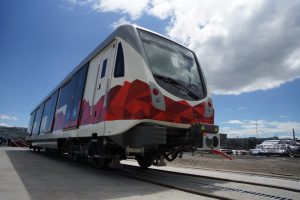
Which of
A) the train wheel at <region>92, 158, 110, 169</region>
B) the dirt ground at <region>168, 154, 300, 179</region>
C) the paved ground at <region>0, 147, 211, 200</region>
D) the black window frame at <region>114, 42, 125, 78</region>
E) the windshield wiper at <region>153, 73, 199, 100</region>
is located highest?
the black window frame at <region>114, 42, 125, 78</region>

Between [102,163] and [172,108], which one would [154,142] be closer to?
[172,108]

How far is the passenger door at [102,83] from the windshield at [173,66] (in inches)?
42.0

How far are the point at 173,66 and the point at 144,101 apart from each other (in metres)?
1.59

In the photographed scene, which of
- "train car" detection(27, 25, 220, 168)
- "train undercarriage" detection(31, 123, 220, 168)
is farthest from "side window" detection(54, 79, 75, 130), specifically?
"train undercarriage" detection(31, 123, 220, 168)

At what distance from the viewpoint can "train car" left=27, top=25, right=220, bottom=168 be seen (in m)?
6.48

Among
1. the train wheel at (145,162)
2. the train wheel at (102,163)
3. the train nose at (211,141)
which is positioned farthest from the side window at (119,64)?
the train wheel at (145,162)

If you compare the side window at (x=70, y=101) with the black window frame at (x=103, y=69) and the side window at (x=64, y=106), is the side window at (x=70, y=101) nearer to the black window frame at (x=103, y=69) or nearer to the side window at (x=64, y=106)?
the side window at (x=64, y=106)

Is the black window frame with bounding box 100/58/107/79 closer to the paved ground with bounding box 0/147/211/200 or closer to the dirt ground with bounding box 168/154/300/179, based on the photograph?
the paved ground with bounding box 0/147/211/200

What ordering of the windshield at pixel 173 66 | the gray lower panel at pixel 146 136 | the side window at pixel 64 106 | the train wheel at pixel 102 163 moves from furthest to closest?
the side window at pixel 64 106 → the train wheel at pixel 102 163 → the windshield at pixel 173 66 → the gray lower panel at pixel 146 136

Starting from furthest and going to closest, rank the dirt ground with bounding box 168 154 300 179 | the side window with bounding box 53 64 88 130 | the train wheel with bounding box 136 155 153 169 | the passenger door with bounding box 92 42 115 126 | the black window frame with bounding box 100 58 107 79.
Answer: the dirt ground with bounding box 168 154 300 179 → the side window with bounding box 53 64 88 130 → the train wheel with bounding box 136 155 153 169 → the black window frame with bounding box 100 58 107 79 → the passenger door with bounding box 92 42 115 126

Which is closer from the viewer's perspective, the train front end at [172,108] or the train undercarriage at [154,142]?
the train undercarriage at [154,142]

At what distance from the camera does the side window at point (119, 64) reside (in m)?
7.15

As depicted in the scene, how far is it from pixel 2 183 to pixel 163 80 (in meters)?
3.90

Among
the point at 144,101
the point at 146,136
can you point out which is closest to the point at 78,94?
the point at 144,101
